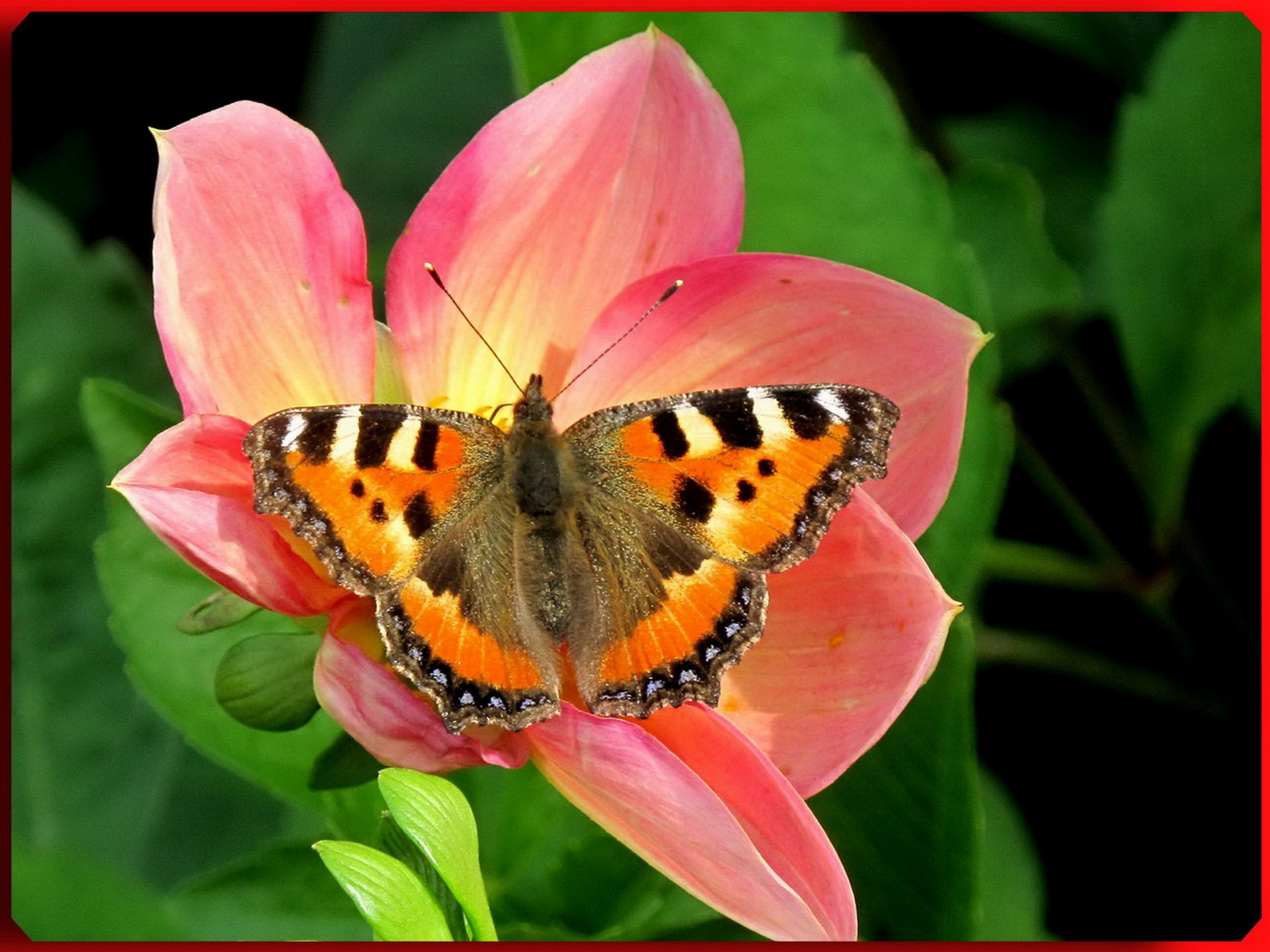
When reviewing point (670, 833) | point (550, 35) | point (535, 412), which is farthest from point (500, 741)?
point (550, 35)

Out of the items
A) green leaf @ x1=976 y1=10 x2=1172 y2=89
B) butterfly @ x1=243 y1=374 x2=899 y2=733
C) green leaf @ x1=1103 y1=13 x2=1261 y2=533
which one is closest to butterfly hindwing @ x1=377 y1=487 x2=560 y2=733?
butterfly @ x1=243 y1=374 x2=899 y2=733

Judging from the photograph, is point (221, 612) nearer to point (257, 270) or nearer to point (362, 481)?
point (362, 481)

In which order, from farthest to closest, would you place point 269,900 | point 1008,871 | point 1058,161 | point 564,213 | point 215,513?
point 1058,161, point 1008,871, point 269,900, point 564,213, point 215,513

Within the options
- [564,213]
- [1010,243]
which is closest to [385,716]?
[564,213]

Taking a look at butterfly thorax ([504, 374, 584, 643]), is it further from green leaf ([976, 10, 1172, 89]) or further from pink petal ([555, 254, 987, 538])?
green leaf ([976, 10, 1172, 89])

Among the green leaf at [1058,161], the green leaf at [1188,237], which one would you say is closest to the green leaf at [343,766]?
the green leaf at [1188,237]

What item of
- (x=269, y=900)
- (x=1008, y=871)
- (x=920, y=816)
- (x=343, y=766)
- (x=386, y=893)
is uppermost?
(x=386, y=893)
